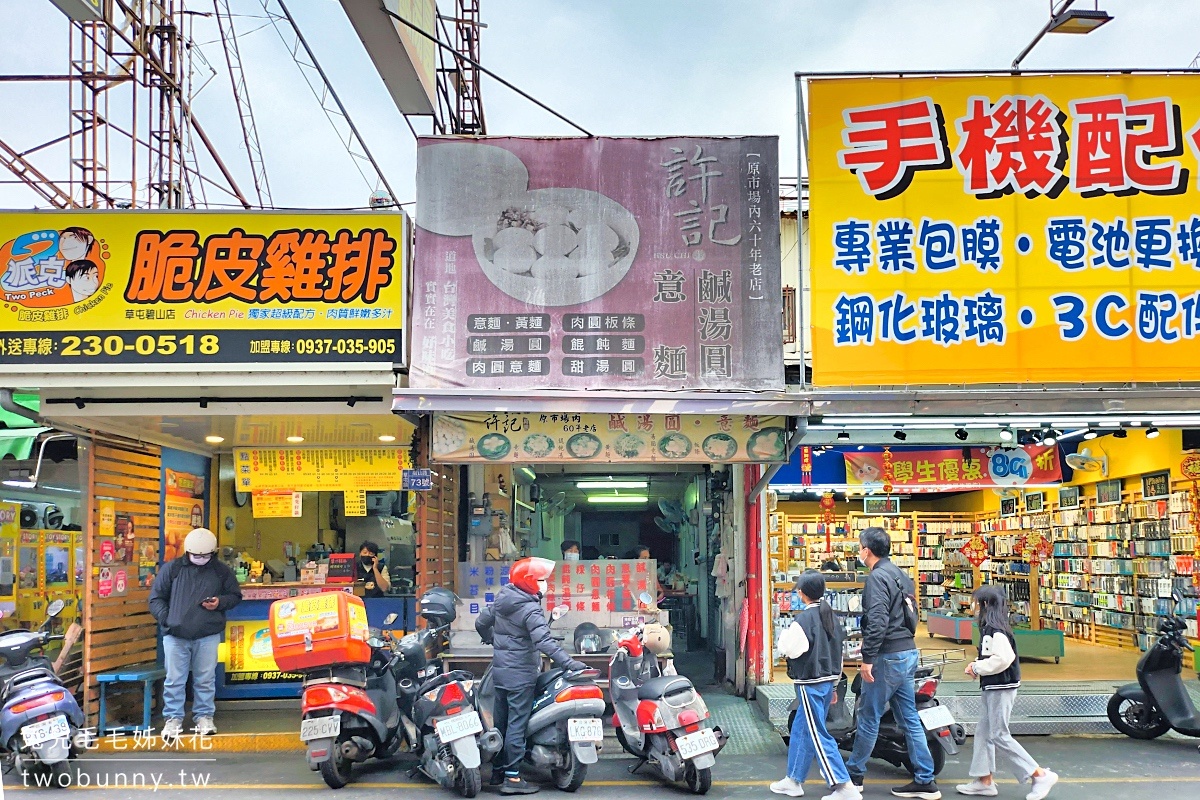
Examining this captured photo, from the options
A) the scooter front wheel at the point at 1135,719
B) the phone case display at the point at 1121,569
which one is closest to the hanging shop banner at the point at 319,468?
the scooter front wheel at the point at 1135,719

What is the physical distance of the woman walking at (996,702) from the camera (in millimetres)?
7152

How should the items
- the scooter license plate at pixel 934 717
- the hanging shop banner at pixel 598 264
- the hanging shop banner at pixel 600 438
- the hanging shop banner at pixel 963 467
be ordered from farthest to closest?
the hanging shop banner at pixel 963 467, the hanging shop banner at pixel 600 438, the hanging shop banner at pixel 598 264, the scooter license plate at pixel 934 717

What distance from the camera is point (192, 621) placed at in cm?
901

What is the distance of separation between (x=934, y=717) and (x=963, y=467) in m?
5.33

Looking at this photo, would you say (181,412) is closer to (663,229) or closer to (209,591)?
(209,591)

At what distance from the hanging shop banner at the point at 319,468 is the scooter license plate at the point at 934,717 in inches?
210

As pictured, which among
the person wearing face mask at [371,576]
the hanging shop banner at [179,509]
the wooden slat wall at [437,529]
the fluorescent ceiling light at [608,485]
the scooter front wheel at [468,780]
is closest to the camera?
the scooter front wheel at [468,780]

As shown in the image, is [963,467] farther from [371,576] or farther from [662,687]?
[371,576]

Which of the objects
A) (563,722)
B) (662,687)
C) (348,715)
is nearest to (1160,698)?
(662,687)

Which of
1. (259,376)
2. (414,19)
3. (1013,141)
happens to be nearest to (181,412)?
(259,376)

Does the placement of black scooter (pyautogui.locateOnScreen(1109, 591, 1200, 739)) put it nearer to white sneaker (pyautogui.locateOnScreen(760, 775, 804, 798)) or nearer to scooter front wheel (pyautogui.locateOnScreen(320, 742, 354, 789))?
white sneaker (pyautogui.locateOnScreen(760, 775, 804, 798))

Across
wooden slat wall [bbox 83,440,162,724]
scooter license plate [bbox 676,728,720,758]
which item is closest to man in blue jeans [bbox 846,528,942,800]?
scooter license plate [bbox 676,728,720,758]

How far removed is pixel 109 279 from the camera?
8.55 meters

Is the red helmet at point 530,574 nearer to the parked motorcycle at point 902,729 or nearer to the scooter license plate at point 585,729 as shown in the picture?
the scooter license plate at point 585,729
